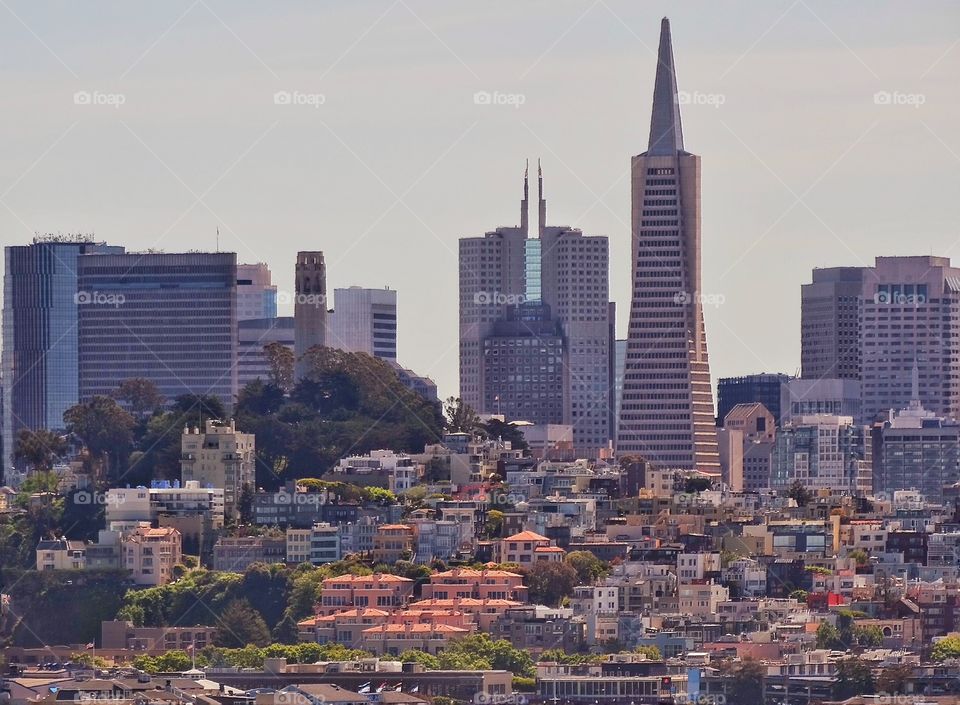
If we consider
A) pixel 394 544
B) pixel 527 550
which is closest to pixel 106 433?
pixel 394 544

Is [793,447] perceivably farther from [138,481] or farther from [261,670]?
[261,670]

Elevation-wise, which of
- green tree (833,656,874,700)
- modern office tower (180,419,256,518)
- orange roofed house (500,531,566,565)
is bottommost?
green tree (833,656,874,700)

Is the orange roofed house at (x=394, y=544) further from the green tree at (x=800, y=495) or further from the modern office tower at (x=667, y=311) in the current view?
the modern office tower at (x=667, y=311)

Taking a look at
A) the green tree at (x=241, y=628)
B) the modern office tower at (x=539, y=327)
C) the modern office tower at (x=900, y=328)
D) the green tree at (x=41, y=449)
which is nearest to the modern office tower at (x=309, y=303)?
the green tree at (x=41, y=449)

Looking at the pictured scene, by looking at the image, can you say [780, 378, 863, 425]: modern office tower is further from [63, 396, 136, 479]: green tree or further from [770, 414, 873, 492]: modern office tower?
[63, 396, 136, 479]: green tree

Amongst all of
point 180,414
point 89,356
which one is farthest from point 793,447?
point 180,414

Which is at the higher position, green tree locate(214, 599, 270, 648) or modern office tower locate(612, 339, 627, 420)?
modern office tower locate(612, 339, 627, 420)

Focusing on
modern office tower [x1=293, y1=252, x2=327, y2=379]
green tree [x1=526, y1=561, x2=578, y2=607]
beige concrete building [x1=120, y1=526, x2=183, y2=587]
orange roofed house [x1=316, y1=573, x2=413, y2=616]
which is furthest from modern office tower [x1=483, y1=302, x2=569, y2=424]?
orange roofed house [x1=316, y1=573, x2=413, y2=616]
